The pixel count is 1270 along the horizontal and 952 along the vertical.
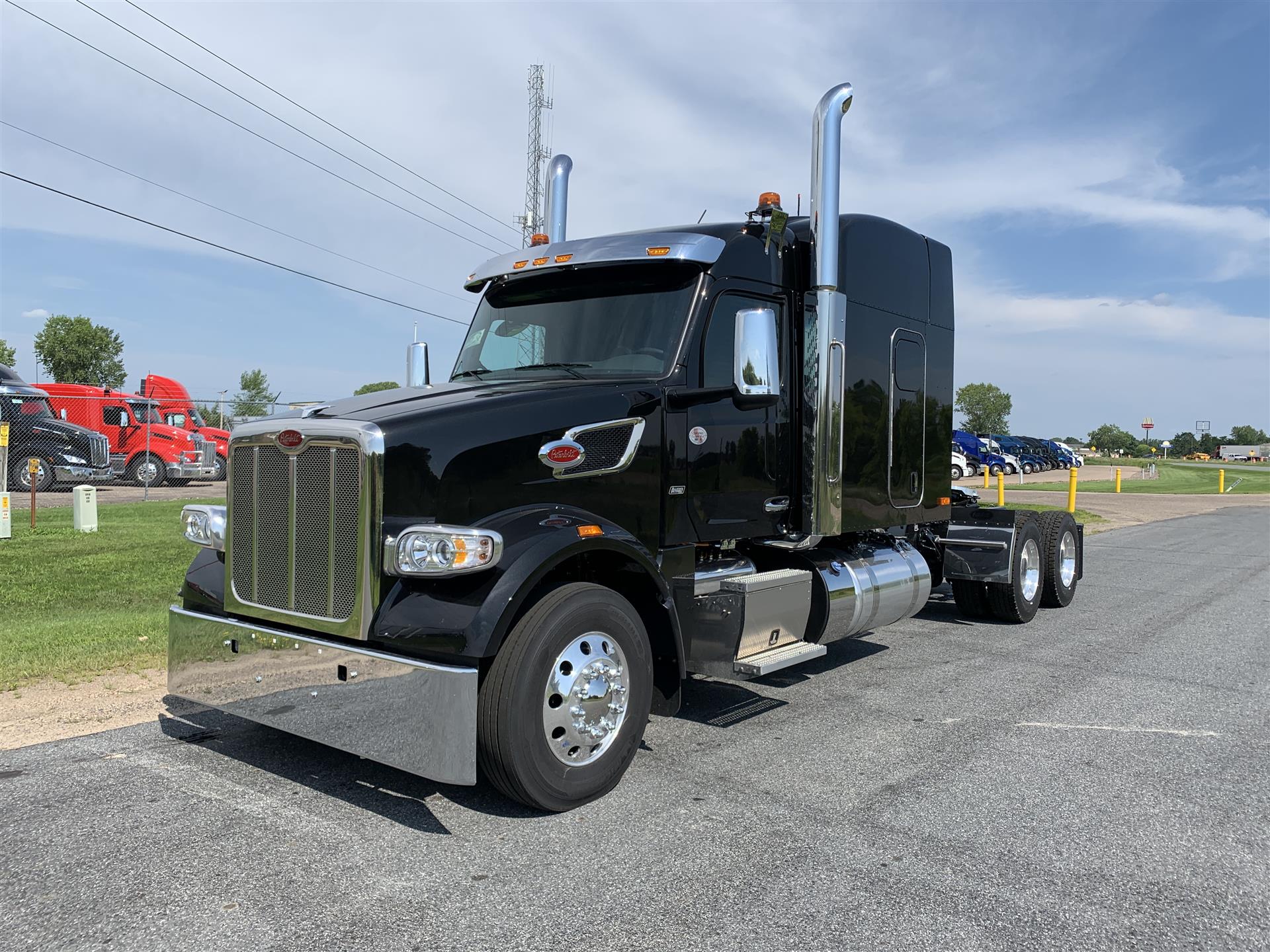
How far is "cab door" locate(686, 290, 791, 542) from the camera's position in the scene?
5152 millimetres

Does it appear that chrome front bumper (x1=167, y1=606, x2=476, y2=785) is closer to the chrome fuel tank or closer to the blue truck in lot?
the chrome fuel tank

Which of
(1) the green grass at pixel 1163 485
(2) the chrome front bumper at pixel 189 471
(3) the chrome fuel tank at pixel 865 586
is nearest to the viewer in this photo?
(3) the chrome fuel tank at pixel 865 586

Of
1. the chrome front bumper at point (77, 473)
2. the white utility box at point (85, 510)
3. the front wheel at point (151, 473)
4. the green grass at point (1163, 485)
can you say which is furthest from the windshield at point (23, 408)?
the green grass at point (1163, 485)

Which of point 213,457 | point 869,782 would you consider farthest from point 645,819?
point 213,457

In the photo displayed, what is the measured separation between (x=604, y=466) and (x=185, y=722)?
106 inches

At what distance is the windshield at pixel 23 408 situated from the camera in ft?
69.7

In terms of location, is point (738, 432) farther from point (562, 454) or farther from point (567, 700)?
point (567, 700)

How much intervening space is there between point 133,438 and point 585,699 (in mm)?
25020

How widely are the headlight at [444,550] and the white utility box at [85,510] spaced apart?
11322 mm

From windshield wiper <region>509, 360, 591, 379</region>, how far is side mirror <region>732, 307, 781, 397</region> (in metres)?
0.81

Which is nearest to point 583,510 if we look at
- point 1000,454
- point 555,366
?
point 555,366

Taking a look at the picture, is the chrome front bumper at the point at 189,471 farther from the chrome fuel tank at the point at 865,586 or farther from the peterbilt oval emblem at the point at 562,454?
the peterbilt oval emblem at the point at 562,454

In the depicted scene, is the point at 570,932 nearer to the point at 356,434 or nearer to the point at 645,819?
the point at 645,819

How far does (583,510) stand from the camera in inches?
178
